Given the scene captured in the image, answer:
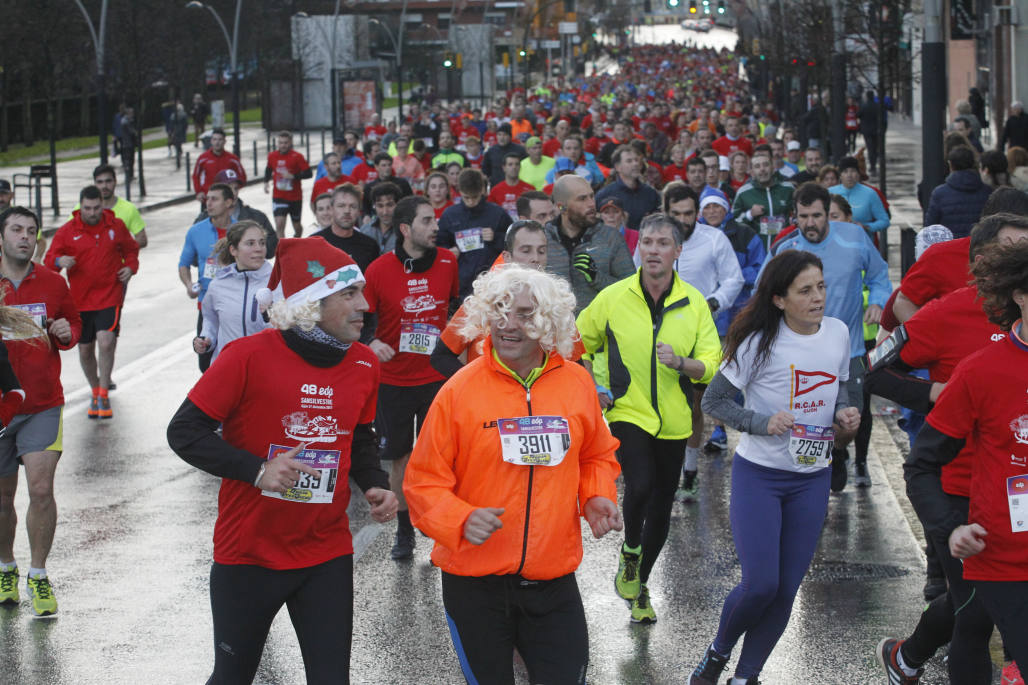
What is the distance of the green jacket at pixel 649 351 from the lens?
6707 millimetres

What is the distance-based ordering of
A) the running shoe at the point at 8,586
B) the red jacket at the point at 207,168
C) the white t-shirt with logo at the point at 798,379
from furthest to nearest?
the red jacket at the point at 207,168
the running shoe at the point at 8,586
the white t-shirt with logo at the point at 798,379

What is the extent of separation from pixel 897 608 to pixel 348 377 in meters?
3.43

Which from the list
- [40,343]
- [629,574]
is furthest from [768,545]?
[40,343]

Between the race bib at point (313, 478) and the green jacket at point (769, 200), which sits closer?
the race bib at point (313, 478)

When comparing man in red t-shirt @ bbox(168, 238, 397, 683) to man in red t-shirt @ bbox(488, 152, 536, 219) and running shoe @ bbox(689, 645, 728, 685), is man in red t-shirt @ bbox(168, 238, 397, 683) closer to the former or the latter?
running shoe @ bbox(689, 645, 728, 685)

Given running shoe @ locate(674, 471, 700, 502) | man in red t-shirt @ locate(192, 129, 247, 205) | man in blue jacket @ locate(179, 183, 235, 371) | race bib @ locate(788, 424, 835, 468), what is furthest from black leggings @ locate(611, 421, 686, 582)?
man in red t-shirt @ locate(192, 129, 247, 205)

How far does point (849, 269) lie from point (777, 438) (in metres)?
3.33

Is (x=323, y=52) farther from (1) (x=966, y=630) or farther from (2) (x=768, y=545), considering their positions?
(1) (x=966, y=630)

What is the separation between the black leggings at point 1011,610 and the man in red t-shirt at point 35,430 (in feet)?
14.4

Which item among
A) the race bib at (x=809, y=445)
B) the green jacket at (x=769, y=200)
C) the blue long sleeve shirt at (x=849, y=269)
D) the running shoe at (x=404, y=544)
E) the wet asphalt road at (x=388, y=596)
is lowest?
the wet asphalt road at (x=388, y=596)

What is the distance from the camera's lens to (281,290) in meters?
4.93

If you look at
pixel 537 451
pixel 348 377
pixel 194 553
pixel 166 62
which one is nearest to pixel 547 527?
pixel 537 451

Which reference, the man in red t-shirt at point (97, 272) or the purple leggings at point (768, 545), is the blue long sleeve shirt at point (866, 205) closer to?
the man in red t-shirt at point (97, 272)

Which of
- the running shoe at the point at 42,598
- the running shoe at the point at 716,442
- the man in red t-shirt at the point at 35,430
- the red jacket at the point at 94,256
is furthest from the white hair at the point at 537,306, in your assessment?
the red jacket at the point at 94,256
